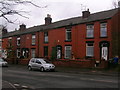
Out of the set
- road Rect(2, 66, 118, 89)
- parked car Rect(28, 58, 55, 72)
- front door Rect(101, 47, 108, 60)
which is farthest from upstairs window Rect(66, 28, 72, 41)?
road Rect(2, 66, 118, 89)

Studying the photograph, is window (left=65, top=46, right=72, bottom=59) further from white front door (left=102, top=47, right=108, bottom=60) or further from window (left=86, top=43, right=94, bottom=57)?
white front door (left=102, top=47, right=108, bottom=60)

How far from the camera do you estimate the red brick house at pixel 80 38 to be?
91.9ft

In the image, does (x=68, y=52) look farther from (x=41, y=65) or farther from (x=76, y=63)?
(x=41, y=65)

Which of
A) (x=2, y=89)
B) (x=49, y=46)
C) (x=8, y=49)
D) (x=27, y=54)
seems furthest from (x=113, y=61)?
(x=8, y=49)

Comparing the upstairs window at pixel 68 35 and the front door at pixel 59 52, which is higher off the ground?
the upstairs window at pixel 68 35

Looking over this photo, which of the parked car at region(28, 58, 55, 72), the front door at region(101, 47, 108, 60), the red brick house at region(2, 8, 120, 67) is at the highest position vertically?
the red brick house at region(2, 8, 120, 67)

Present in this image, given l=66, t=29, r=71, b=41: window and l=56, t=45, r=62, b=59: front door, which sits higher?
l=66, t=29, r=71, b=41: window

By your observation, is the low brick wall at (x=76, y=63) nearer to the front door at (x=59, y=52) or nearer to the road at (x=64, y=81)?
the front door at (x=59, y=52)

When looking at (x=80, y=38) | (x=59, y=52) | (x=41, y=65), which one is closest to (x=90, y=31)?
(x=80, y=38)

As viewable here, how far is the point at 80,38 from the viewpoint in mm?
31500

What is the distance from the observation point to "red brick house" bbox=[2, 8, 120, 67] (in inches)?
1103

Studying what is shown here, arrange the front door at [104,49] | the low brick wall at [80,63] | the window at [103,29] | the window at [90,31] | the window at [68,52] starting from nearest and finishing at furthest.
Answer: the low brick wall at [80,63] < the front door at [104,49] < the window at [103,29] < the window at [90,31] < the window at [68,52]

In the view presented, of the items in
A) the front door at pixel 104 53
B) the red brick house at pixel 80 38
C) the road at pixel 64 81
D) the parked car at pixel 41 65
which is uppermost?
the red brick house at pixel 80 38

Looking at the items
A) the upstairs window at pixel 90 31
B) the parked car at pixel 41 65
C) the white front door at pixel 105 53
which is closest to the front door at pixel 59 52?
the upstairs window at pixel 90 31
